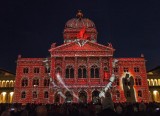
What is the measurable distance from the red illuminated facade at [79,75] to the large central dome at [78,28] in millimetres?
8230

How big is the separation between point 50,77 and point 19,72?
8.83 meters

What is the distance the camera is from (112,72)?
5006 cm

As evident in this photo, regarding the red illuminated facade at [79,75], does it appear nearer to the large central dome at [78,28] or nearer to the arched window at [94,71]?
the arched window at [94,71]

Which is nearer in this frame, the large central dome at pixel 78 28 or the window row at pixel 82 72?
the window row at pixel 82 72

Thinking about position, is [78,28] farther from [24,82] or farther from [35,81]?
[24,82]

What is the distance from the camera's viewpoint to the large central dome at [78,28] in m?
62.1

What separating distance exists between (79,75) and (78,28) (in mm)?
17943

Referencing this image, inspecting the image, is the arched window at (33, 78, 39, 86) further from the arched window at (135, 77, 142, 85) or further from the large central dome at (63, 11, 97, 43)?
the arched window at (135, 77, 142, 85)

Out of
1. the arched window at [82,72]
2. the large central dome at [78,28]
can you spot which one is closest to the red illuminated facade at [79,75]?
the arched window at [82,72]

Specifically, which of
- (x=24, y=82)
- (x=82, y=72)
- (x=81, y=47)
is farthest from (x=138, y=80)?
(x=24, y=82)

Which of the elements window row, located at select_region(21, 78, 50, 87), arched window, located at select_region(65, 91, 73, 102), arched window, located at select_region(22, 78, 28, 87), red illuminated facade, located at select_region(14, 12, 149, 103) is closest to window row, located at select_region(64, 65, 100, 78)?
red illuminated facade, located at select_region(14, 12, 149, 103)

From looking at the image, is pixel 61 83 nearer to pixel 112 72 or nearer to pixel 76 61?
pixel 76 61

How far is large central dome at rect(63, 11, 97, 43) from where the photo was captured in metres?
62.1

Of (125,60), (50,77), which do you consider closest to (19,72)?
(50,77)
